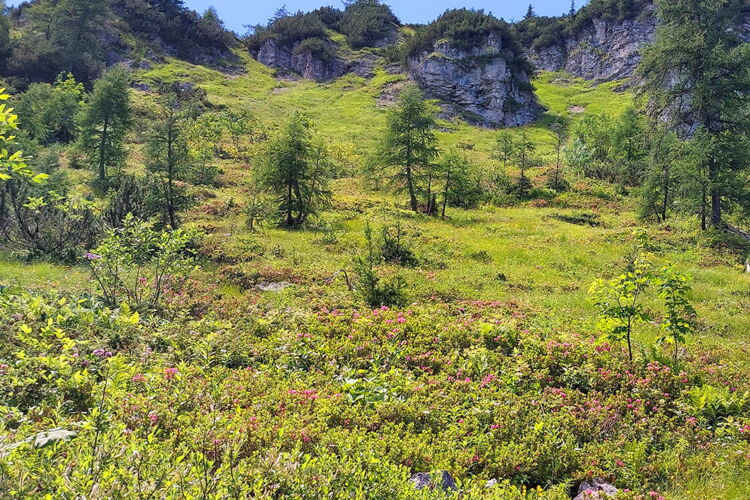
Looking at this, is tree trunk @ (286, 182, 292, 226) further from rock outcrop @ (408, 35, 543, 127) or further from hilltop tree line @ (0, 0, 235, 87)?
rock outcrop @ (408, 35, 543, 127)

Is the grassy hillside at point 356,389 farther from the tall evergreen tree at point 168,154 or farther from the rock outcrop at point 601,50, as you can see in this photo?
the rock outcrop at point 601,50

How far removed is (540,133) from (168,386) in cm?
7862

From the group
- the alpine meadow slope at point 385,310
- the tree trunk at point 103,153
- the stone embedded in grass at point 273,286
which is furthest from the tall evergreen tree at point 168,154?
the tree trunk at point 103,153

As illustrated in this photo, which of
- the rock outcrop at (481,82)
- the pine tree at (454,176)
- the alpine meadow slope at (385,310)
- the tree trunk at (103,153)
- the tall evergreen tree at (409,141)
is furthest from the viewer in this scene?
the rock outcrop at (481,82)

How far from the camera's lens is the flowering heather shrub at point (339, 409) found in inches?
136

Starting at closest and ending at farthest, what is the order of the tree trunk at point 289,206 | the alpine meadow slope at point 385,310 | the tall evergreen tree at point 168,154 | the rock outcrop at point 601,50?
the alpine meadow slope at point 385,310, the tall evergreen tree at point 168,154, the tree trunk at point 289,206, the rock outcrop at point 601,50

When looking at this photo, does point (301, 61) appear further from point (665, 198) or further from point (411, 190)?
point (665, 198)

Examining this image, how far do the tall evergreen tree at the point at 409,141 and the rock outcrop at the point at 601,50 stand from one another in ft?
292

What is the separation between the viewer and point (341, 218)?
25.9 metres

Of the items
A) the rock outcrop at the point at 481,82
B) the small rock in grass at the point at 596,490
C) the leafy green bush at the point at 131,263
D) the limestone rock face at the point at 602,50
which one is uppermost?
the limestone rock face at the point at 602,50

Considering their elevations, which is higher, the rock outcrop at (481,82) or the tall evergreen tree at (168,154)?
the rock outcrop at (481,82)

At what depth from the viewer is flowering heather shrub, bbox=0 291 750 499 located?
3.46m

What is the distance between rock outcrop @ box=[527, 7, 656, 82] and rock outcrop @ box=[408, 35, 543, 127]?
104ft

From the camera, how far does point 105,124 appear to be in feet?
109
